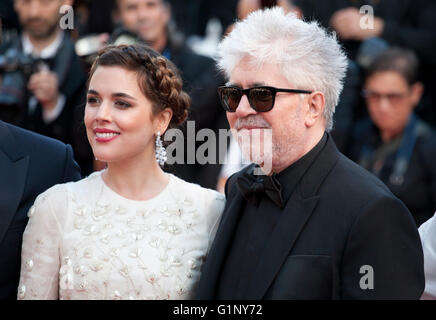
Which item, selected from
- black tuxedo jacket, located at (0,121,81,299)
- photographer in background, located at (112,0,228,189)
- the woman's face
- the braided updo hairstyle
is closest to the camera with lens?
photographer in background, located at (112,0,228,189)

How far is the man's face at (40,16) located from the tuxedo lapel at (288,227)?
135 inches

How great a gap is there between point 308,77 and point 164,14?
302 centimetres

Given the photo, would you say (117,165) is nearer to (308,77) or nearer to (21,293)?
(21,293)

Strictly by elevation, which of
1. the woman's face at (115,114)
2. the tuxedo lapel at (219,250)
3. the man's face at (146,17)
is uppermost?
the man's face at (146,17)

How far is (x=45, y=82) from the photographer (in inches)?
210

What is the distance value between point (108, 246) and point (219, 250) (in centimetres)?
45

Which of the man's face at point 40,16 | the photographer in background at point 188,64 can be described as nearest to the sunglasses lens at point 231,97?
the photographer in background at point 188,64

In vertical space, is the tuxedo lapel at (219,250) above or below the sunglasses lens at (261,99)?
below

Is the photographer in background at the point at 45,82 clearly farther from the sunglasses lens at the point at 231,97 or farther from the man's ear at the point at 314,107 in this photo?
the man's ear at the point at 314,107

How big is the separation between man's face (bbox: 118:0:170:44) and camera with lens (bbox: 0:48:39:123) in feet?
2.70

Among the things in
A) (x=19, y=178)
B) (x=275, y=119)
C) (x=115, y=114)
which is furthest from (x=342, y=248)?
(x=19, y=178)

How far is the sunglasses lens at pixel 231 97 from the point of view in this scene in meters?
3.03

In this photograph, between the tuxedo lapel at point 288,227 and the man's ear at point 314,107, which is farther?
the man's ear at point 314,107
